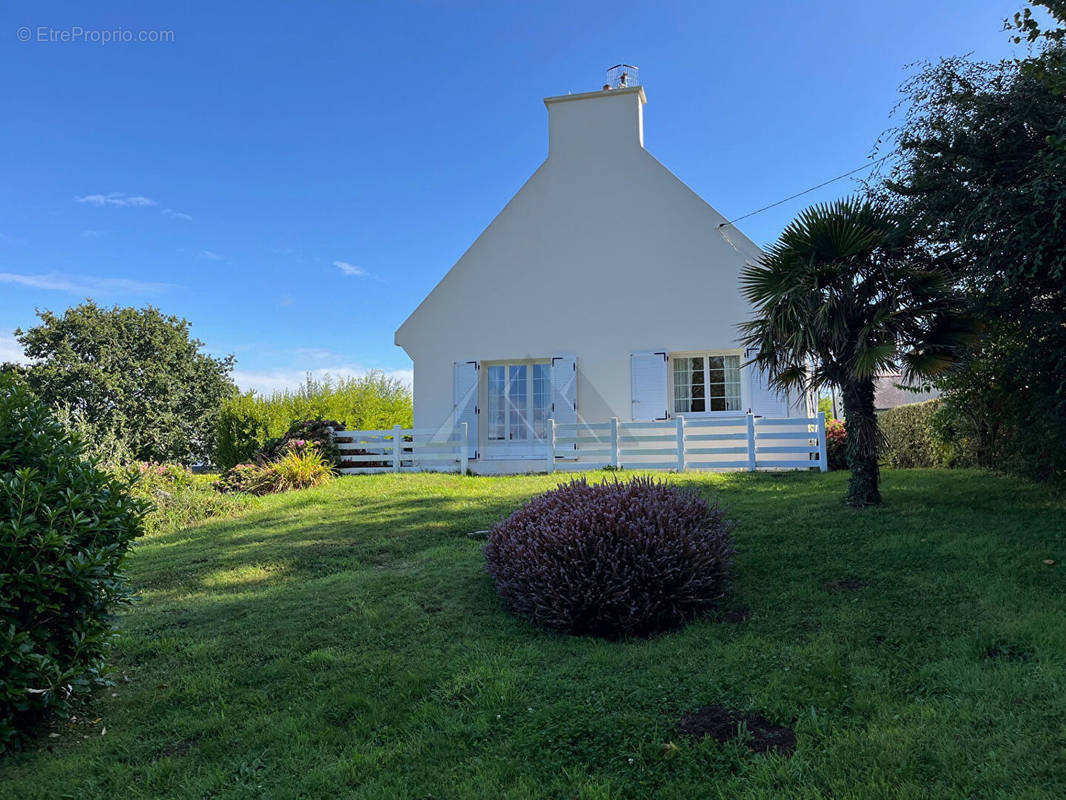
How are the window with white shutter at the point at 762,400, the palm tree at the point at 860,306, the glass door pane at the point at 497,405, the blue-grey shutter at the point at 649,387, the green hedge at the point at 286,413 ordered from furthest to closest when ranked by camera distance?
the green hedge at the point at 286,413, the glass door pane at the point at 497,405, the blue-grey shutter at the point at 649,387, the window with white shutter at the point at 762,400, the palm tree at the point at 860,306

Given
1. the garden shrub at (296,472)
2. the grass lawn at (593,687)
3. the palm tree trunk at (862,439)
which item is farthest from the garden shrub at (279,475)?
the palm tree trunk at (862,439)

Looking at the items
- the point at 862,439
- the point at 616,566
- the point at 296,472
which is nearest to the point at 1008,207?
the point at 862,439

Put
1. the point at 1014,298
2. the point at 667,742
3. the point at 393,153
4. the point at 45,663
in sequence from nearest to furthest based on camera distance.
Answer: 1. the point at 667,742
2. the point at 45,663
3. the point at 1014,298
4. the point at 393,153

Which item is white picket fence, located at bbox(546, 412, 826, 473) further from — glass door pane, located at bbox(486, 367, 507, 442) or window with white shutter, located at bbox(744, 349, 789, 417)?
glass door pane, located at bbox(486, 367, 507, 442)

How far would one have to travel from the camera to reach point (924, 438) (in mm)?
12391

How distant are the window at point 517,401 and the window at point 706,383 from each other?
296cm

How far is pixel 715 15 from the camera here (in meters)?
11.1

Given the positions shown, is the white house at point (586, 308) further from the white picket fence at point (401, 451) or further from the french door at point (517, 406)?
the white picket fence at point (401, 451)

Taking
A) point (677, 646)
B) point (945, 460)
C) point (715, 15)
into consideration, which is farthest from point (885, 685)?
point (715, 15)

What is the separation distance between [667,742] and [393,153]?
13.6m

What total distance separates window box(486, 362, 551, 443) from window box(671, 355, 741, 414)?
296cm

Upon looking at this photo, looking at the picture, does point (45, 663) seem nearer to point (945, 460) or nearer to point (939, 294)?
point (939, 294)

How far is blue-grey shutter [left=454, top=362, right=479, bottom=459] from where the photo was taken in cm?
1505

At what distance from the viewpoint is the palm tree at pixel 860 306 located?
23.2 ft
